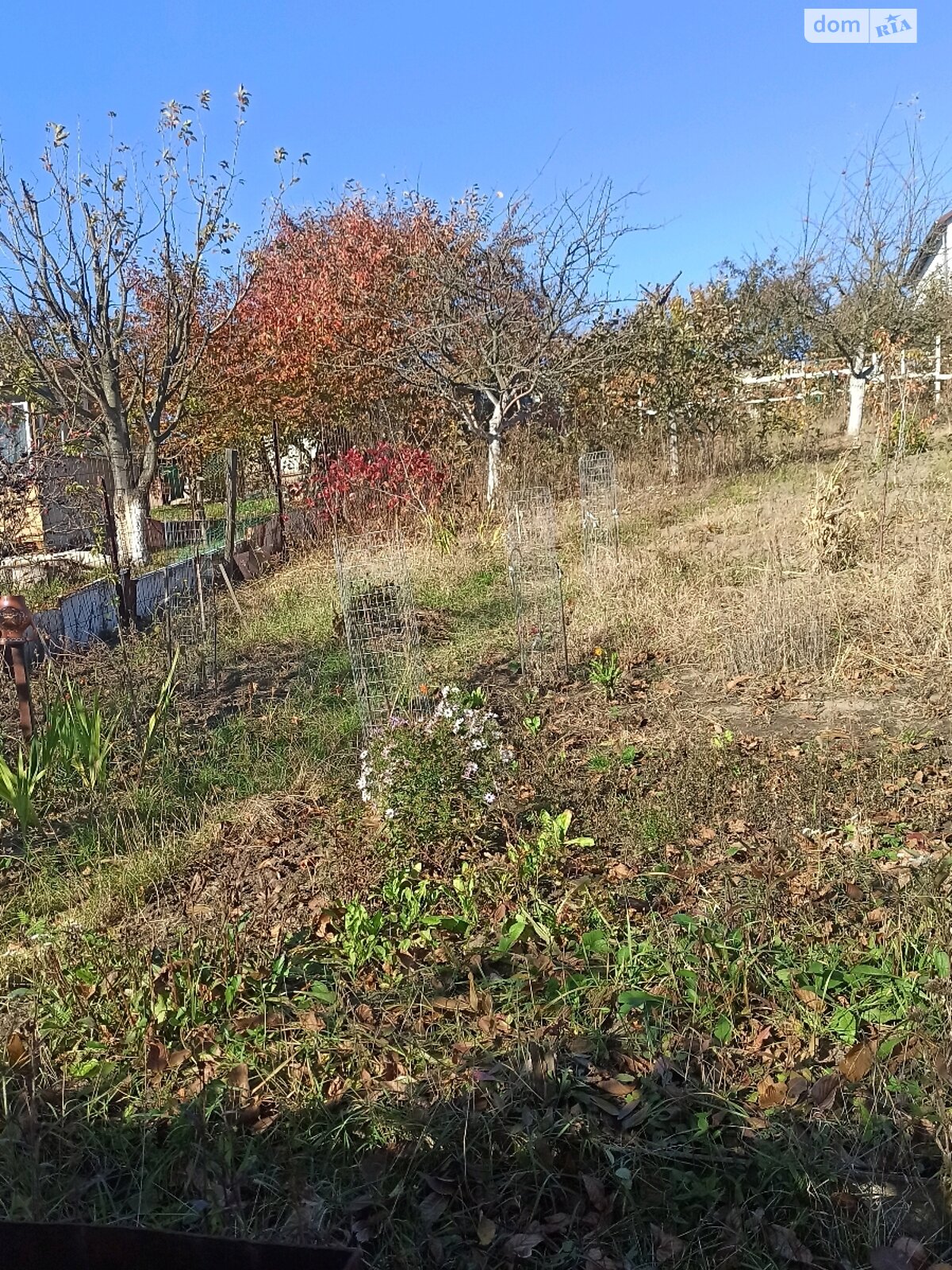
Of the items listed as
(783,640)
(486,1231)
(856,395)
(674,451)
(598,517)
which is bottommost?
(486,1231)

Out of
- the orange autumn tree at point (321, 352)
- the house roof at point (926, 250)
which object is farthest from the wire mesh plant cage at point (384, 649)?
the house roof at point (926, 250)

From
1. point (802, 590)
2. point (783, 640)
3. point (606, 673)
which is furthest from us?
point (802, 590)

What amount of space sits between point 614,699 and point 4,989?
3212 millimetres

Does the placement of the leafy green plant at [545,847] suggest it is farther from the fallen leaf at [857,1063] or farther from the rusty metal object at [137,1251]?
the rusty metal object at [137,1251]

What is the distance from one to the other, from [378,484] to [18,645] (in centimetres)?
725

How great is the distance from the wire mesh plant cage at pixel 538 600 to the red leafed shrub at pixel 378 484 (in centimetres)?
309

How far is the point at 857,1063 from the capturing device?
2.21 metres

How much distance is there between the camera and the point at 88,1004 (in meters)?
2.65

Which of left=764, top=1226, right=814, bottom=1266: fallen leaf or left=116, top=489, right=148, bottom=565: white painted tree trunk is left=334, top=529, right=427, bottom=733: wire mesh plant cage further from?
left=116, top=489, right=148, bottom=565: white painted tree trunk

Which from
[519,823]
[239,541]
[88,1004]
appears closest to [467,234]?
[239,541]

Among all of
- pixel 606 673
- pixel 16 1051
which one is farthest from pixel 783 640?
pixel 16 1051

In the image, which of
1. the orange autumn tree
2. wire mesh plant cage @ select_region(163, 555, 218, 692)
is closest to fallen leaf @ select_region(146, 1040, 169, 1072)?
wire mesh plant cage @ select_region(163, 555, 218, 692)

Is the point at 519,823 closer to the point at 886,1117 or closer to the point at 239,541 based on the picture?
the point at 886,1117

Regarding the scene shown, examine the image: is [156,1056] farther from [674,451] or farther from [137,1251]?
[674,451]
